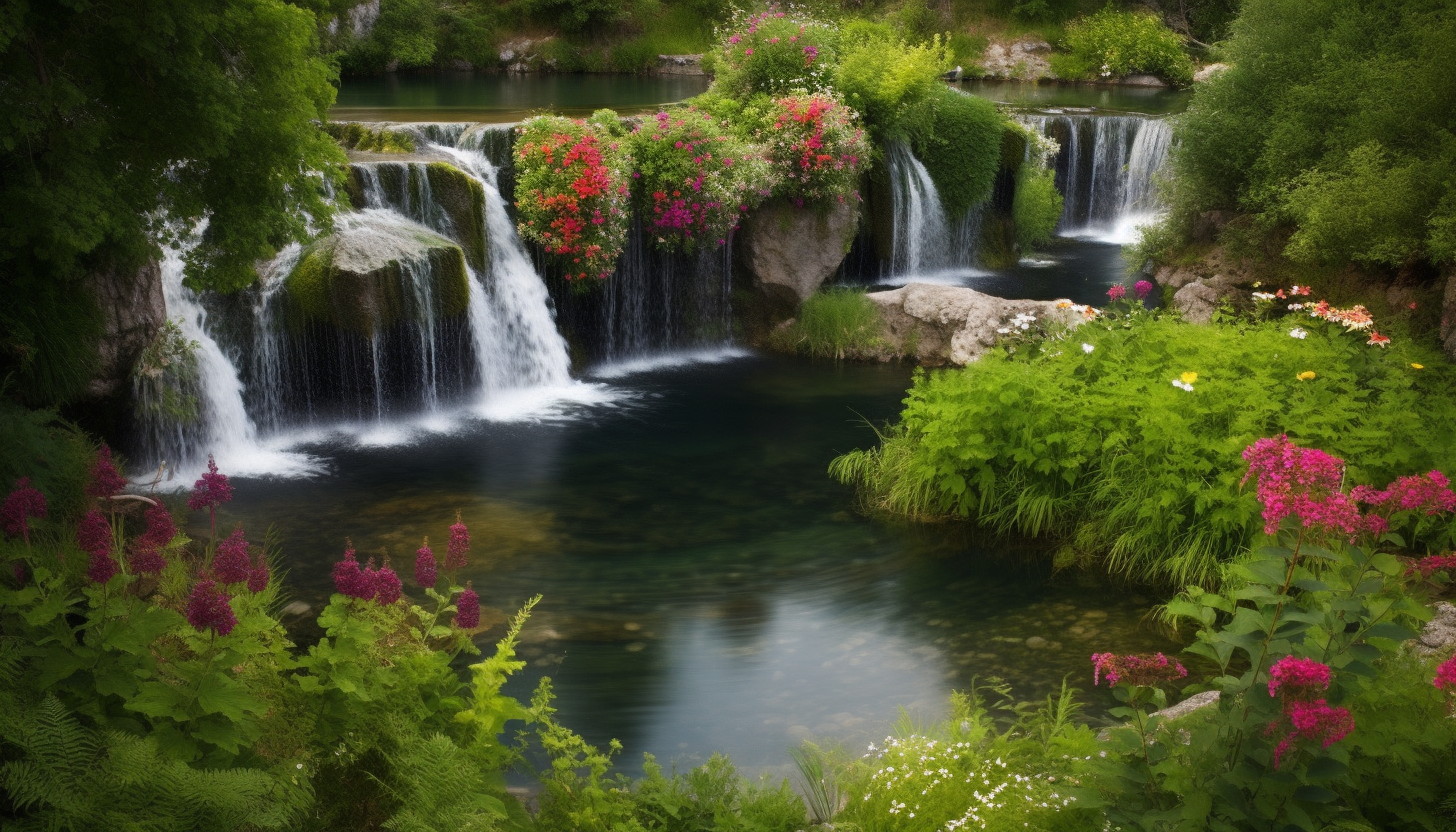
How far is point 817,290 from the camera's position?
13.1 metres

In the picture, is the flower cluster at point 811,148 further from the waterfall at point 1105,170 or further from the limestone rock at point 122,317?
the limestone rock at point 122,317

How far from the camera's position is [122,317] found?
744cm

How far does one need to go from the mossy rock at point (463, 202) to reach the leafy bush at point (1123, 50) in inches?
922

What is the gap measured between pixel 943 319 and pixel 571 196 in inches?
163

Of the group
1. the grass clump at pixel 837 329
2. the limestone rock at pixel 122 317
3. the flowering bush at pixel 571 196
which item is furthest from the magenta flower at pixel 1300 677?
the grass clump at pixel 837 329

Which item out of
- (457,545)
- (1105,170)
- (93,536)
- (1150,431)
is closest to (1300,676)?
(457,545)

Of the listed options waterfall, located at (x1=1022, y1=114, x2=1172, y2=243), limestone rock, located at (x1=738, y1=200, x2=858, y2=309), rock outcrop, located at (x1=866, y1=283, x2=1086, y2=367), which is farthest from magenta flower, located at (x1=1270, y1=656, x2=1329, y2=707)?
waterfall, located at (x1=1022, y1=114, x2=1172, y2=243)

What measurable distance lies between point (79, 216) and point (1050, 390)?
19.1ft

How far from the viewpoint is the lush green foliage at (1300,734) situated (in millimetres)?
2889

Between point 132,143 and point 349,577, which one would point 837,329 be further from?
point 349,577

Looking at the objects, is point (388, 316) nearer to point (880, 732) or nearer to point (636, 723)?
point (636, 723)

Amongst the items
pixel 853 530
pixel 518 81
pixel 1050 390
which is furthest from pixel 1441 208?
pixel 518 81

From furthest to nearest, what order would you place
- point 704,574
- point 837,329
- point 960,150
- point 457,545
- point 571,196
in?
point 960,150
point 837,329
point 571,196
point 704,574
point 457,545

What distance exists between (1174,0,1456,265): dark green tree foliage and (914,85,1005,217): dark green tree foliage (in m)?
2.82
